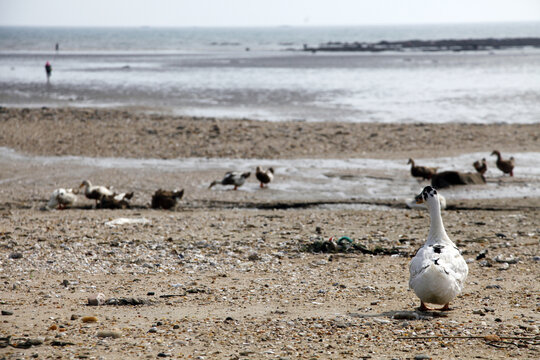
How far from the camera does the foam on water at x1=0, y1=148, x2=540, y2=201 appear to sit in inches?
712

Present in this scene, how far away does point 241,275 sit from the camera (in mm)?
10281

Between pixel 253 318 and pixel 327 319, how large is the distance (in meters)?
0.93

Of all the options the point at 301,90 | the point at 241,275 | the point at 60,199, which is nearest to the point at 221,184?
the point at 60,199

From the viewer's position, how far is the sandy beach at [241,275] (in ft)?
22.7

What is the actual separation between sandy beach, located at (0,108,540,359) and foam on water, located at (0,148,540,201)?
0.54 m

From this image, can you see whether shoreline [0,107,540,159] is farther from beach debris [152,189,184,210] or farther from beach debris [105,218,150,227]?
beach debris [105,218,150,227]

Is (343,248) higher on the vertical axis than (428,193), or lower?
lower

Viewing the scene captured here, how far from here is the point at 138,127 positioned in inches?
1091

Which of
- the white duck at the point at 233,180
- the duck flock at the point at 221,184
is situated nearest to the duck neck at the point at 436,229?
the duck flock at the point at 221,184

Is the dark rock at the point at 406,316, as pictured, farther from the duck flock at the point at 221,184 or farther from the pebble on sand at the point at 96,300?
the duck flock at the point at 221,184

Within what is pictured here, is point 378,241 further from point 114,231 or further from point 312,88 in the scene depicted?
point 312,88

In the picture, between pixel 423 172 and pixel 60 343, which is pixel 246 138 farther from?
pixel 60 343

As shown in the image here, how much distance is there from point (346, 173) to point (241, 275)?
34.7ft

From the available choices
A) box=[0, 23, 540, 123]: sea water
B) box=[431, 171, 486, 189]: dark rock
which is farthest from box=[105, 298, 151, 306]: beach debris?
box=[0, 23, 540, 123]: sea water
